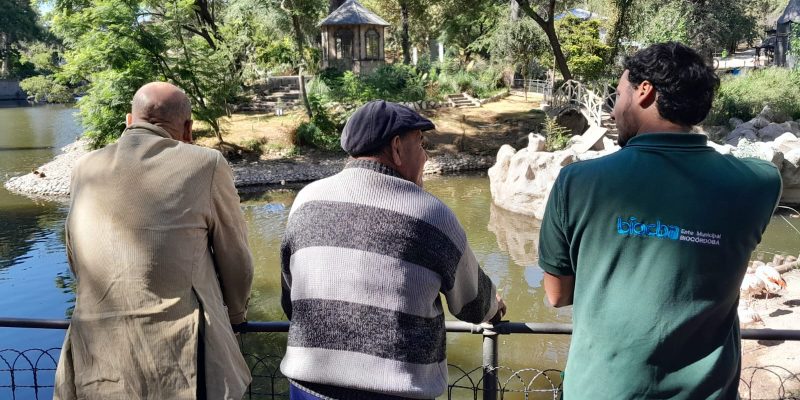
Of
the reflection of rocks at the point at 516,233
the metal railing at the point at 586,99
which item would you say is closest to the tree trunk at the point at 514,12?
the metal railing at the point at 586,99

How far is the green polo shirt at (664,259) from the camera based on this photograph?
1522 mm

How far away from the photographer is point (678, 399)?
1528 millimetres

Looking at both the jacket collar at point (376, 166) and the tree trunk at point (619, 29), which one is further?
the tree trunk at point (619, 29)

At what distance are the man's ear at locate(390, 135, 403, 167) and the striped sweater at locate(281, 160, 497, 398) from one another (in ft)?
0.12

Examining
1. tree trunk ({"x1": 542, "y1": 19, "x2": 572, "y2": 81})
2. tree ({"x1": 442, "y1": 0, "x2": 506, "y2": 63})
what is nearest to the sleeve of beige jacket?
tree trunk ({"x1": 542, "y1": 19, "x2": 572, "y2": 81})

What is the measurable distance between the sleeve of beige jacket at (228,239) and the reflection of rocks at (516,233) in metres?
8.87

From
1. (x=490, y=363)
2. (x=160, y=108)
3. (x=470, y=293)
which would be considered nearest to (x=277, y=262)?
(x=490, y=363)

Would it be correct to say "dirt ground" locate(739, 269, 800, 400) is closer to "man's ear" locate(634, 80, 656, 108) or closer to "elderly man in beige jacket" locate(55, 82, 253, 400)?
"man's ear" locate(634, 80, 656, 108)

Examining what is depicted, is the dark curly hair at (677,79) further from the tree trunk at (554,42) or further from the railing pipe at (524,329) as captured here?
the tree trunk at (554,42)

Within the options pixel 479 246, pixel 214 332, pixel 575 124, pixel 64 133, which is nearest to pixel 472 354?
pixel 479 246

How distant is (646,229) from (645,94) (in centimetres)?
34

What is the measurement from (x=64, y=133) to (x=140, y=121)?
98.2 ft

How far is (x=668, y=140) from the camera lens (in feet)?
5.22

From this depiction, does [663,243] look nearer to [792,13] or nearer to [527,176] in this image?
[527,176]
